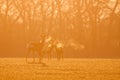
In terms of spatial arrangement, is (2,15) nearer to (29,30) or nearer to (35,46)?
(29,30)

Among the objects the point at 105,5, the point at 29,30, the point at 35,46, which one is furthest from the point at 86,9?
the point at 35,46

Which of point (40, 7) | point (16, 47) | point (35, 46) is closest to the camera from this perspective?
point (35, 46)

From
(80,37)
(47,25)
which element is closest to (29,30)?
(47,25)

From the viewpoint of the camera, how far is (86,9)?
56875mm

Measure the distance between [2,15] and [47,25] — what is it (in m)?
5.77

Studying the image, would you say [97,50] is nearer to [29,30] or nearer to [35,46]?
[29,30]

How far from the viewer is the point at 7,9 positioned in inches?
2238

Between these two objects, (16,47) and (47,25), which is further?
(47,25)

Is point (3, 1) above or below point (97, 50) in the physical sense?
above

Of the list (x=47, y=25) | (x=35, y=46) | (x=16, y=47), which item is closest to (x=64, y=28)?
(x=47, y=25)

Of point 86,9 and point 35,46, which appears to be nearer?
point 35,46

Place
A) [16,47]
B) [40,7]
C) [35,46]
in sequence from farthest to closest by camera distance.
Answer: [40,7]
[16,47]
[35,46]

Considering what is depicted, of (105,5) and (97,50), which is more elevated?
(105,5)

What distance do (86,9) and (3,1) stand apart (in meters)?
9.85
